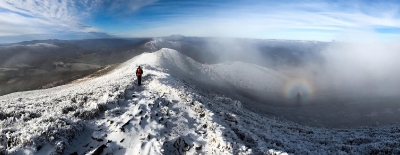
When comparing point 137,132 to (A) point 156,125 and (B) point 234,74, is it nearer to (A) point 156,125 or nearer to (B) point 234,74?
(A) point 156,125

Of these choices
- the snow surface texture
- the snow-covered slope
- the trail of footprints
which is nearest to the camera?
the snow surface texture

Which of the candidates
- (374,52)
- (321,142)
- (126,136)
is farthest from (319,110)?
(374,52)

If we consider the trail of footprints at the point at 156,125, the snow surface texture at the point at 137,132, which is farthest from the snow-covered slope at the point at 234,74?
the snow surface texture at the point at 137,132

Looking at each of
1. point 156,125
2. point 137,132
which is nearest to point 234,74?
point 156,125

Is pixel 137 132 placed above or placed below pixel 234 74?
above

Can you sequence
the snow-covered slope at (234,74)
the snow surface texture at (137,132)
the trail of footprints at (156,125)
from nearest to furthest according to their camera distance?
the snow surface texture at (137,132)
the trail of footprints at (156,125)
the snow-covered slope at (234,74)

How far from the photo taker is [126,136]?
10719 mm

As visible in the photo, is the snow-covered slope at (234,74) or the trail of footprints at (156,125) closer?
the trail of footprints at (156,125)

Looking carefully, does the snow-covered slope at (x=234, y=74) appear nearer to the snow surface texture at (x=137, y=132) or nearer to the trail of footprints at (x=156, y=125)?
the trail of footprints at (x=156, y=125)

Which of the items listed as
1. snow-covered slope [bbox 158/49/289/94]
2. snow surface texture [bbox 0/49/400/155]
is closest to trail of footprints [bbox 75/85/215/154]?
snow surface texture [bbox 0/49/400/155]

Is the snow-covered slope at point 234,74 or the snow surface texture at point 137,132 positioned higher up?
the snow surface texture at point 137,132

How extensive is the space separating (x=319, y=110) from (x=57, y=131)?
4188cm

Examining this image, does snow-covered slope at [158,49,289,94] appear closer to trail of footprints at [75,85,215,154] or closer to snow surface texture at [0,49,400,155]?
trail of footprints at [75,85,215,154]

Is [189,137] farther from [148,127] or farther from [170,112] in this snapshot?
[170,112]
